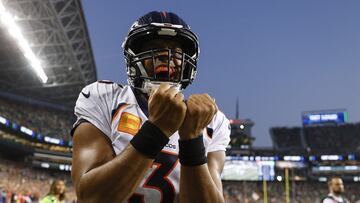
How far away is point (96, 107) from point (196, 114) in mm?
693

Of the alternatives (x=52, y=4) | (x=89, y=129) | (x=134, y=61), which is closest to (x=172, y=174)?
(x=89, y=129)

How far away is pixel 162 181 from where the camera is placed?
201 centimetres

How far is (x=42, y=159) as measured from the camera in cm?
3919

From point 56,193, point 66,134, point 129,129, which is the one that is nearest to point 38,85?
point 66,134

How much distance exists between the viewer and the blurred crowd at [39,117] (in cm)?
3519

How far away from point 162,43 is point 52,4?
21727 mm

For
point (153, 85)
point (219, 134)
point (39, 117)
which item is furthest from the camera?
point (39, 117)

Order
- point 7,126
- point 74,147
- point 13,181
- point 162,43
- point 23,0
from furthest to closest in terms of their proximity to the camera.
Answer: point 7,126, point 13,181, point 23,0, point 162,43, point 74,147

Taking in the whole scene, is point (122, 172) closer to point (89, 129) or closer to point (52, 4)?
point (89, 129)

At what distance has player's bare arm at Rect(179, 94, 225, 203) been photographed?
162 centimetres

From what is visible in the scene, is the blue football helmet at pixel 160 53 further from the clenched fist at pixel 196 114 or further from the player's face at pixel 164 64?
the clenched fist at pixel 196 114

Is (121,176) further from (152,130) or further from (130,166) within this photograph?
(152,130)

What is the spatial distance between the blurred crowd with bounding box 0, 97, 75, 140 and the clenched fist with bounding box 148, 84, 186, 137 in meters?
34.4

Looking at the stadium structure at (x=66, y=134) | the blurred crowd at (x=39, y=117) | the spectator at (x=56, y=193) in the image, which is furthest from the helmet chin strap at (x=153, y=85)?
the blurred crowd at (x=39, y=117)
